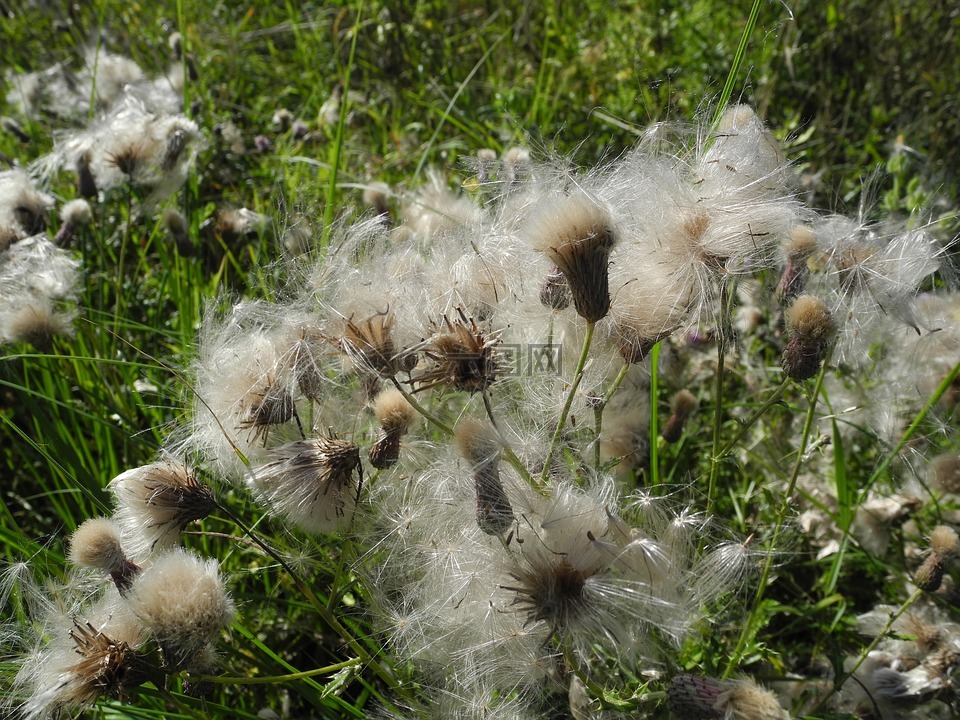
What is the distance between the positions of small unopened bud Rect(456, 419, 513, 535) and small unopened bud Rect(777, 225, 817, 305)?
2.43 feet

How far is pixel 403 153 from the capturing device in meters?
3.51

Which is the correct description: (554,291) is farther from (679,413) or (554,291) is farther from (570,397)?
(679,413)

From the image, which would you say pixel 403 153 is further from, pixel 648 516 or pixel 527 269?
pixel 648 516

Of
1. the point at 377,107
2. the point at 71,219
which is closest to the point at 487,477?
the point at 71,219

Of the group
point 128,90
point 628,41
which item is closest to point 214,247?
point 128,90

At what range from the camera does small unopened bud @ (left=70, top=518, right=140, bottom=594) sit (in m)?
1.34

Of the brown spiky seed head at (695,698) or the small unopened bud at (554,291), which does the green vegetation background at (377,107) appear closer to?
the small unopened bud at (554,291)

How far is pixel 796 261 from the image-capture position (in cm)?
158

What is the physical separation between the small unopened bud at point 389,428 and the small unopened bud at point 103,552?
49cm

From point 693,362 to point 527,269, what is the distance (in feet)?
4.51

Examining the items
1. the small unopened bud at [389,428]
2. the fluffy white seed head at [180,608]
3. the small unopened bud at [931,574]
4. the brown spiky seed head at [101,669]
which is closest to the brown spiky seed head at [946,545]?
the small unopened bud at [931,574]

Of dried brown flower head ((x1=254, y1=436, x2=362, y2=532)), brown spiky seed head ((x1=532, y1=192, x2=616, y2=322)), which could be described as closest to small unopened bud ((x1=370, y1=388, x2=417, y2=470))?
dried brown flower head ((x1=254, y1=436, x2=362, y2=532))

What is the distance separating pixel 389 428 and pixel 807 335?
2.73 feet

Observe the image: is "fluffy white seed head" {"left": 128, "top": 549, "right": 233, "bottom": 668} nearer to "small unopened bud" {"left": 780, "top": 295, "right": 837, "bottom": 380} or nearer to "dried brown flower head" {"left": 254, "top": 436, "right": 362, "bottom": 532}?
"dried brown flower head" {"left": 254, "top": 436, "right": 362, "bottom": 532}
